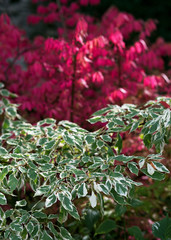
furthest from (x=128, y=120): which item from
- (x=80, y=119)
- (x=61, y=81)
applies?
(x=61, y=81)

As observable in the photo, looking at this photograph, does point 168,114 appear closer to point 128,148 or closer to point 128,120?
point 128,120

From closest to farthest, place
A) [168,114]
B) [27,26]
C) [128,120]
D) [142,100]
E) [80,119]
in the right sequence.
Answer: [168,114]
[128,120]
[80,119]
[142,100]
[27,26]

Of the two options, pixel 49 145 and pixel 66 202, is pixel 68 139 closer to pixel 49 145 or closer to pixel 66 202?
pixel 49 145

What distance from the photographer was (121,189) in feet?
4.96

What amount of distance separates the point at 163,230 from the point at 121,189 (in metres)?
0.48

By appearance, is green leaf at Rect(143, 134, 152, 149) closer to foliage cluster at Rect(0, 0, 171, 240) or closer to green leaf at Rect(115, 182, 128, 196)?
foliage cluster at Rect(0, 0, 171, 240)

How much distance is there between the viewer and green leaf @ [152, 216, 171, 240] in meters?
1.73

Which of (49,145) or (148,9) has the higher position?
(148,9)

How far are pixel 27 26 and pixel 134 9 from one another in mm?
2665

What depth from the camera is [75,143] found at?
73.0 inches

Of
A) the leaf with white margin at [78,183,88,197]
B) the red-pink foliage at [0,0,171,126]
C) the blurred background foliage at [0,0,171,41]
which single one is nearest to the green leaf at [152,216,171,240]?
the leaf with white margin at [78,183,88,197]

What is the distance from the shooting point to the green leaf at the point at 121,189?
1500 mm

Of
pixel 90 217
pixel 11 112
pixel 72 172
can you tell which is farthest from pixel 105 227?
pixel 11 112

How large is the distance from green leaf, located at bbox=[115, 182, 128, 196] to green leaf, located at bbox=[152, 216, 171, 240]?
43 cm
